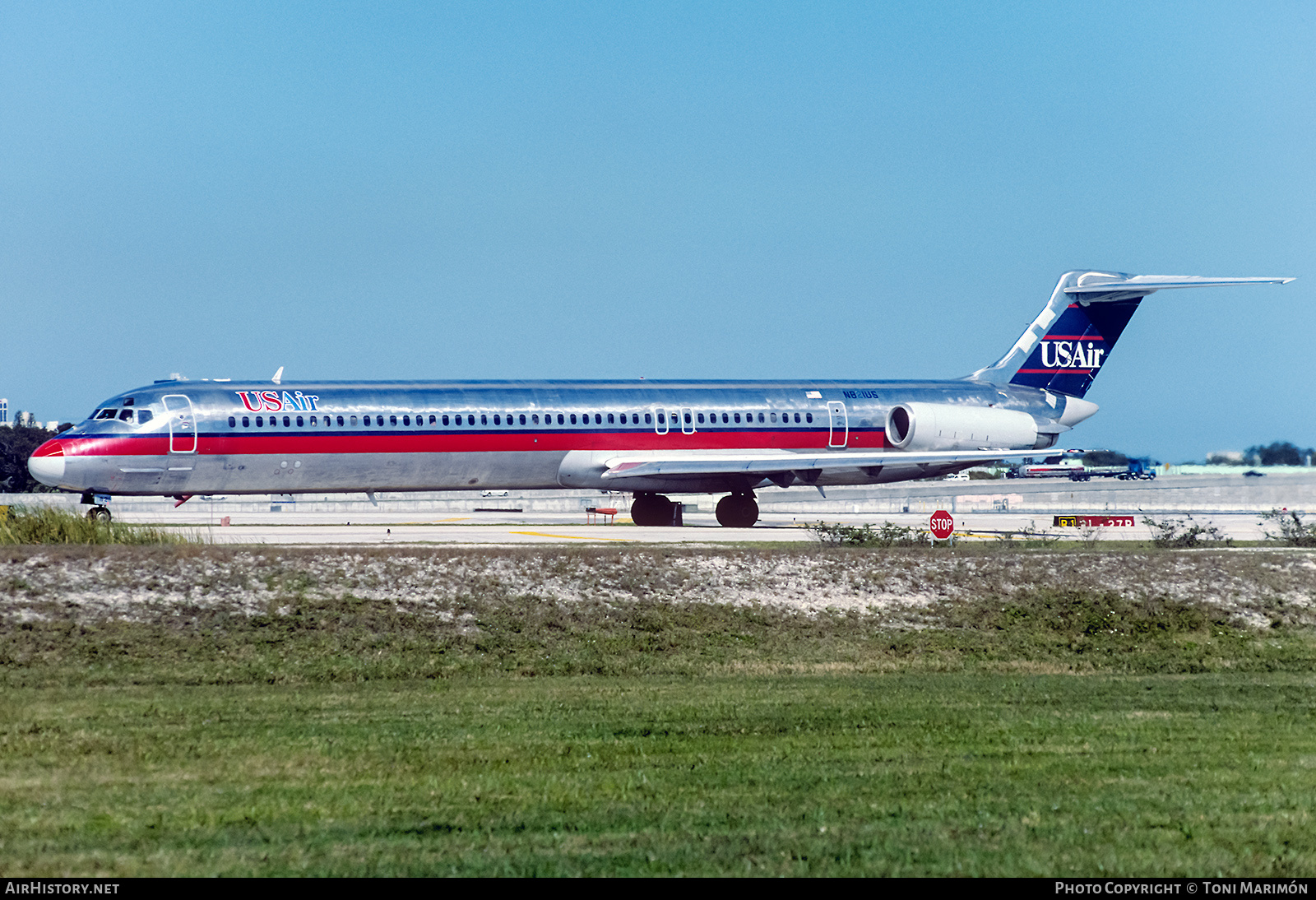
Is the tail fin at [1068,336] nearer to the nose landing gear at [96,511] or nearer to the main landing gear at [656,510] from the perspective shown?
the main landing gear at [656,510]

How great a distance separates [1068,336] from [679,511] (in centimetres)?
1434

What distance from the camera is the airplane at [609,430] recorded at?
112 feet

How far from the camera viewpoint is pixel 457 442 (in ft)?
119

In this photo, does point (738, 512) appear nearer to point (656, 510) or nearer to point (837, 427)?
point (656, 510)

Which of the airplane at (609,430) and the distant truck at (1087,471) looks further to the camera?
the distant truck at (1087,471)

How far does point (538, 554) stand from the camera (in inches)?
930

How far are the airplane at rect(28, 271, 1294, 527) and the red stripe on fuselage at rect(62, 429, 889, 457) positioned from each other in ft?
0.14

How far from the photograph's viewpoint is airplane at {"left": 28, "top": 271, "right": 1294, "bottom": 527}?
3403 cm

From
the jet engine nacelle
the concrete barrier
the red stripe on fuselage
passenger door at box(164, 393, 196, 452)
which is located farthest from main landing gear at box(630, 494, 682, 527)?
the concrete barrier

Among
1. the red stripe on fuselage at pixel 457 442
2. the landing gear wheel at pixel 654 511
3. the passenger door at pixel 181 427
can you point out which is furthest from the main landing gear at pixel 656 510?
the passenger door at pixel 181 427

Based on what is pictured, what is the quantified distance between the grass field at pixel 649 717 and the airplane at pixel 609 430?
12091mm

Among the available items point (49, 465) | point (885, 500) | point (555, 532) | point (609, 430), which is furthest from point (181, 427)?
point (885, 500)

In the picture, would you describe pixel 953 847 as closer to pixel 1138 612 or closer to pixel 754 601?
pixel 754 601

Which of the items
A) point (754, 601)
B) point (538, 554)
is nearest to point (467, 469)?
point (538, 554)
